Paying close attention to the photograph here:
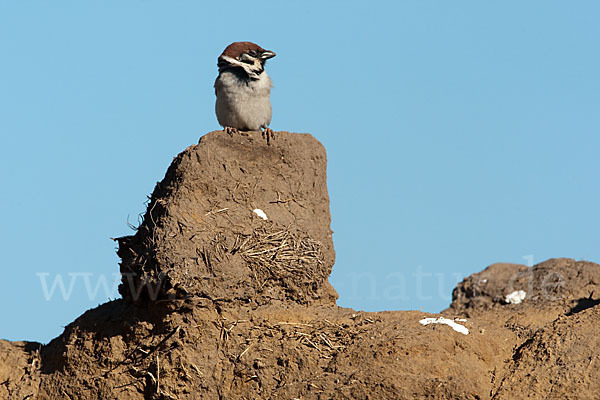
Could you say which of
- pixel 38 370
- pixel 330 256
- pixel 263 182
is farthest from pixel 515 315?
pixel 38 370

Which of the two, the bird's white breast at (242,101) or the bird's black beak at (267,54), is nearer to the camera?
the bird's white breast at (242,101)

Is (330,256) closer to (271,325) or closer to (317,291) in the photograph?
(317,291)

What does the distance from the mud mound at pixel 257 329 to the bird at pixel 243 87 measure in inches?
57.8

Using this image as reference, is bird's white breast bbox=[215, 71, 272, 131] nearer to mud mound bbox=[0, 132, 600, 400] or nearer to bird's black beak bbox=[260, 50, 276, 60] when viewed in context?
bird's black beak bbox=[260, 50, 276, 60]

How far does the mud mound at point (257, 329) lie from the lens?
6820 millimetres

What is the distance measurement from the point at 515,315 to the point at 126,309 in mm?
4528

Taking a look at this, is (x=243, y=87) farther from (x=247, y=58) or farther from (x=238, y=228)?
(x=238, y=228)

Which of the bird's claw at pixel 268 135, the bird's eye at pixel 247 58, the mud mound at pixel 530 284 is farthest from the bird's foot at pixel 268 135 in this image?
the mud mound at pixel 530 284

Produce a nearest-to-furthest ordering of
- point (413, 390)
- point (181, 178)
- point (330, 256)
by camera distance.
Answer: point (413, 390)
point (181, 178)
point (330, 256)

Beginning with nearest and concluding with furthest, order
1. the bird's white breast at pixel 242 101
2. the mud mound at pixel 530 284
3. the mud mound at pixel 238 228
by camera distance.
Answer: the mud mound at pixel 238 228 < the bird's white breast at pixel 242 101 < the mud mound at pixel 530 284

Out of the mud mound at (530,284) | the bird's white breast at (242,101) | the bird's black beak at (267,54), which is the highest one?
the bird's black beak at (267,54)

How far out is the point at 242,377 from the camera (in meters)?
7.21

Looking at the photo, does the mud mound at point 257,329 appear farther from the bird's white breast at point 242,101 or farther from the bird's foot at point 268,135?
the bird's white breast at point 242,101

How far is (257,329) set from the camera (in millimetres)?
7492
